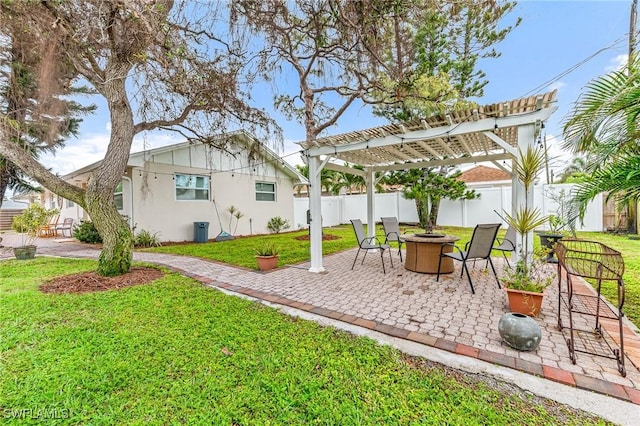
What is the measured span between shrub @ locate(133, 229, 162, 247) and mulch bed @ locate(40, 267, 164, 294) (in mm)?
4353

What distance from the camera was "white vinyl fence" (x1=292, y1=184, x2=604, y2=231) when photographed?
11.5m

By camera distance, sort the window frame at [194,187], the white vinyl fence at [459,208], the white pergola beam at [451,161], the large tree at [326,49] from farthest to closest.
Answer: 1. the white vinyl fence at [459,208]
2. the window frame at [194,187]
3. the white pergola beam at [451,161]
4. the large tree at [326,49]

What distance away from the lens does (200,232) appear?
1105 cm

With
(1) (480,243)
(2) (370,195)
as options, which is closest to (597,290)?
(1) (480,243)

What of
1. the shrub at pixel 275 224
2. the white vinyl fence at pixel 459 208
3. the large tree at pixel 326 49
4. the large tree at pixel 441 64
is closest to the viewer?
the large tree at pixel 326 49

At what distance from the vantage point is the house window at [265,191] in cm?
1384

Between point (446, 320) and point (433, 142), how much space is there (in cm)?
383

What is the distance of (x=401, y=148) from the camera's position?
6.25m

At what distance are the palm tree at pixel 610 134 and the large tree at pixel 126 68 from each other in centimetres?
606

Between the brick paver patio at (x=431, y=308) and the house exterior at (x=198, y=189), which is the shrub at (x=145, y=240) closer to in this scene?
the house exterior at (x=198, y=189)

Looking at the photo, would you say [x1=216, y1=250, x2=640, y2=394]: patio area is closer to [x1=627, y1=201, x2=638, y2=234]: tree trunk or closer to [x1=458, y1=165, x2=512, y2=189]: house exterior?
[x1=627, y1=201, x2=638, y2=234]: tree trunk

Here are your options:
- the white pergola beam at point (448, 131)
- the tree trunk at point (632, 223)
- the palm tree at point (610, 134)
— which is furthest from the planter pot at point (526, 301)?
the tree trunk at point (632, 223)

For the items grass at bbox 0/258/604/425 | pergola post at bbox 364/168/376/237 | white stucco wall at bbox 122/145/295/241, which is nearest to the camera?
grass at bbox 0/258/604/425

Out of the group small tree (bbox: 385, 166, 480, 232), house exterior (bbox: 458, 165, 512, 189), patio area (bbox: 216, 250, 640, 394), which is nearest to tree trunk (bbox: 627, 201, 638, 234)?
small tree (bbox: 385, 166, 480, 232)
